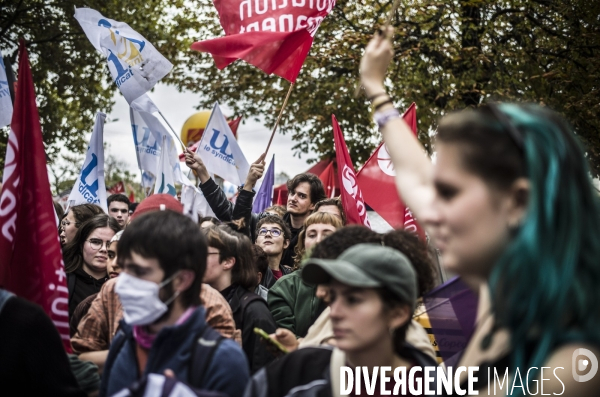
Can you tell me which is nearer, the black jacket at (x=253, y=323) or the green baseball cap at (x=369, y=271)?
the green baseball cap at (x=369, y=271)

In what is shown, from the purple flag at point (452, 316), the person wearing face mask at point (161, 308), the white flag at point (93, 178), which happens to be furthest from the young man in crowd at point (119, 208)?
the purple flag at point (452, 316)

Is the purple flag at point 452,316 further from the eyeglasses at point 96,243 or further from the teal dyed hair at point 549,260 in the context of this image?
the eyeglasses at point 96,243

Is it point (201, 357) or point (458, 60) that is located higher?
point (458, 60)

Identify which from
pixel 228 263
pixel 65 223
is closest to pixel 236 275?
pixel 228 263

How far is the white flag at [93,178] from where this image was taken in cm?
815

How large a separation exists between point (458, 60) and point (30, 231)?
1232 centimetres

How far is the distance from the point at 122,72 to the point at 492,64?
31.6ft

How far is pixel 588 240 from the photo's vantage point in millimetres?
1628

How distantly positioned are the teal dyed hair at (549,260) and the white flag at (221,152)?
7029 mm

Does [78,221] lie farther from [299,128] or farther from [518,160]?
[299,128]

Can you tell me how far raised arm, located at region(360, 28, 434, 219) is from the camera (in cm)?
232

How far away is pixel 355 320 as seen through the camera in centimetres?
253

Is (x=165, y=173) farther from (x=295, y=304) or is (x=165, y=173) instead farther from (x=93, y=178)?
(x=295, y=304)

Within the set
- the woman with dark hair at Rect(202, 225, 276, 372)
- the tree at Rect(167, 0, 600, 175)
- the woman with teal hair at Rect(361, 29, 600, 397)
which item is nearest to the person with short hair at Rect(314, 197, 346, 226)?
the woman with dark hair at Rect(202, 225, 276, 372)
